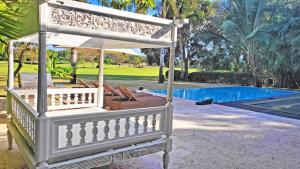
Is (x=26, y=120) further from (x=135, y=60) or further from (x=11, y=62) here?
(x=135, y=60)

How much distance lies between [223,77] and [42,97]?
2631 centimetres

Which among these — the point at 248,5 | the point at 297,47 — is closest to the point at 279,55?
the point at 297,47

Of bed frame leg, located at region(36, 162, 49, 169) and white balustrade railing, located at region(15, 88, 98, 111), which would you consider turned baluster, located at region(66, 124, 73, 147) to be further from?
white balustrade railing, located at region(15, 88, 98, 111)

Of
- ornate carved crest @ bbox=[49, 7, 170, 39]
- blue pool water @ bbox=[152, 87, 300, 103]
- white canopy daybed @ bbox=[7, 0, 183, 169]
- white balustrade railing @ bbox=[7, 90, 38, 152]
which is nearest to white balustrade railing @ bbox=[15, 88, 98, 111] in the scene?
white balustrade railing @ bbox=[7, 90, 38, 152]

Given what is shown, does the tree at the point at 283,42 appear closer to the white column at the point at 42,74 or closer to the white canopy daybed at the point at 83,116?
the white canopy daybed at the point at 83,116

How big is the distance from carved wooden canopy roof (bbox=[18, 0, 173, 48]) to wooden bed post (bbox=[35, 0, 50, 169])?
13 mm

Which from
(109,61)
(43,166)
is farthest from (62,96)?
(109,61)

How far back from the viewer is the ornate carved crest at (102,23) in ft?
11.6

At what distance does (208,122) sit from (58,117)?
6.66m

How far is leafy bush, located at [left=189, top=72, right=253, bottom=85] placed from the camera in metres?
26.6

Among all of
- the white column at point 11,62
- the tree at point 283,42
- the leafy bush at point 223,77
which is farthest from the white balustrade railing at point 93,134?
the leafy bush at point 223,77

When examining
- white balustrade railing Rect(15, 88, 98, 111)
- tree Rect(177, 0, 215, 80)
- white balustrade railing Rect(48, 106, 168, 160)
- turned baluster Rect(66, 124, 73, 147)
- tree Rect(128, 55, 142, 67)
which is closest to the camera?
white balustrade railing Rect(48, 106, 168, 160)

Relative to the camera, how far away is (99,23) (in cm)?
394

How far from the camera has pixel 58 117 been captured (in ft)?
12.1
